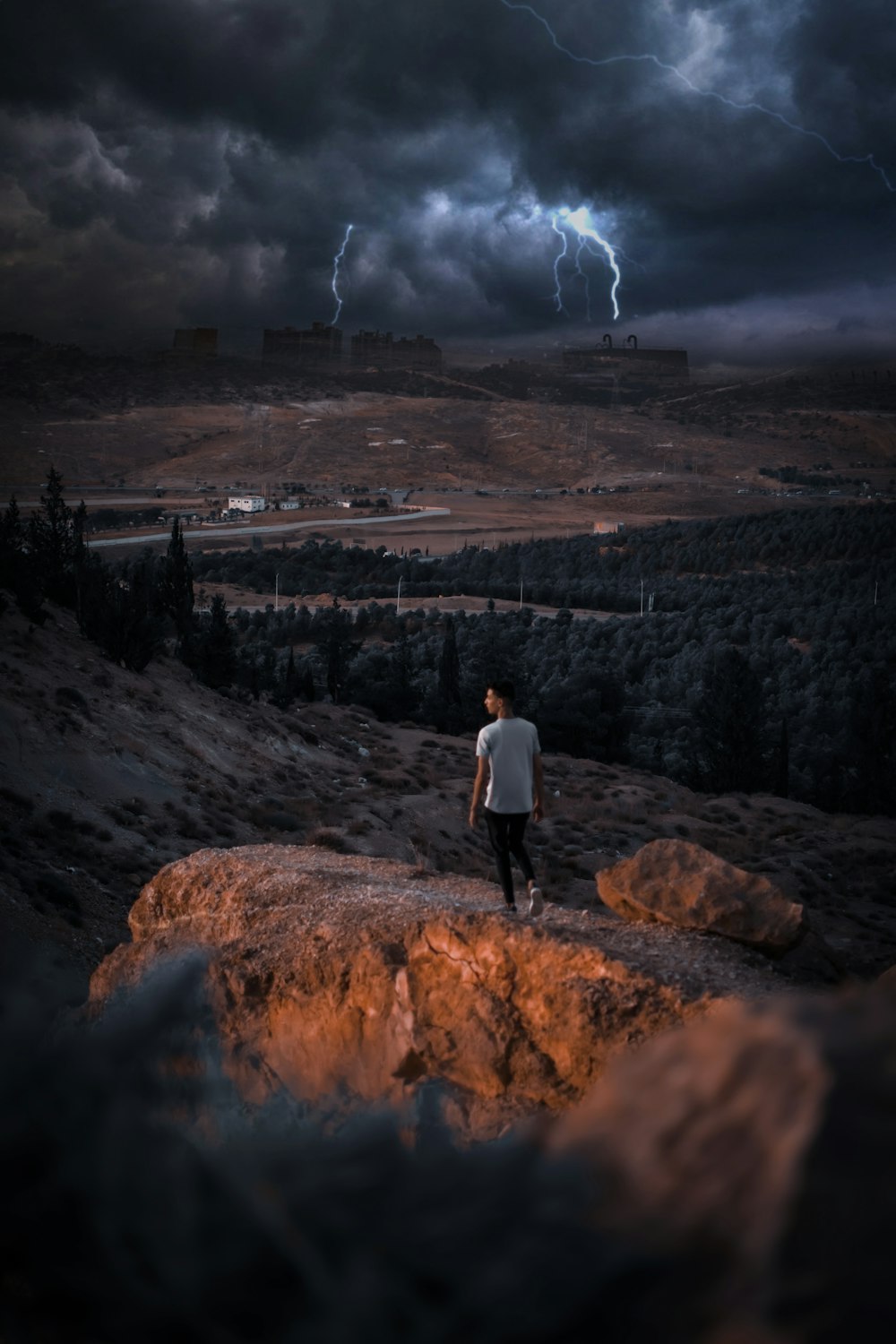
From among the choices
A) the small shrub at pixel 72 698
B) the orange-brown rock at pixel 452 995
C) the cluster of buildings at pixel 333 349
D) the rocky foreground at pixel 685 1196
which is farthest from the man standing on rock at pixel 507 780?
the cluster of buildings at pixel 333 349

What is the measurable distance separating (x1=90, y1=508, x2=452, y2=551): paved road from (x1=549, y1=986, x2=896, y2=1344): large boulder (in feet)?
170

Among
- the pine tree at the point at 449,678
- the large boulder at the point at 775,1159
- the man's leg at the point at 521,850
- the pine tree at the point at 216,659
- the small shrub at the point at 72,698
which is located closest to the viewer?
the large boulder at the point at 775,1159

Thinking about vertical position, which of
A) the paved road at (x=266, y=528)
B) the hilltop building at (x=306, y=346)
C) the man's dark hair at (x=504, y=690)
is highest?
the hilltop building at (x=306, y=346)

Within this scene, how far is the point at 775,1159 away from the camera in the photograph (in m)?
0.80

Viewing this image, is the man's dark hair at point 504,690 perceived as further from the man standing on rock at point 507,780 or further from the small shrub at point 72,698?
the small shrub at point 72,698

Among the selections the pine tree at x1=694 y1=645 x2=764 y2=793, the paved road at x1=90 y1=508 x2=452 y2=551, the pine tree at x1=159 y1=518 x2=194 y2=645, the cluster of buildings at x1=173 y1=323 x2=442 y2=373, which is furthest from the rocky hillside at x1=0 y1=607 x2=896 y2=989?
the cluster of buildings at x1=173 y1=323 x2=442 y2=373

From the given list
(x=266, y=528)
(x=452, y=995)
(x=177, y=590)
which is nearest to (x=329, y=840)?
(x=452, y=995)

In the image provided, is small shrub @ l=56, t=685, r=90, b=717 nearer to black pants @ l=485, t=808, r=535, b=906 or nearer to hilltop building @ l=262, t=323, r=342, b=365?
black pants @ l=485, t=808, r=535, b=906

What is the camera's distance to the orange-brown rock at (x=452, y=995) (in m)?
3.54

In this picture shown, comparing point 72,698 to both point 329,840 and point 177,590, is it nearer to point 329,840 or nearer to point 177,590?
point 329,840

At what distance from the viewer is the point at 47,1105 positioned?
3.32 feet

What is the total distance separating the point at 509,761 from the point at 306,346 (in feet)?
418

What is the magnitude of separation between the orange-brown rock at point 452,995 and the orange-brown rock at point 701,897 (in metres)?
0.26

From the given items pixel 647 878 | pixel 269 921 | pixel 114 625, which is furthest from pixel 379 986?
pixel 114 625
